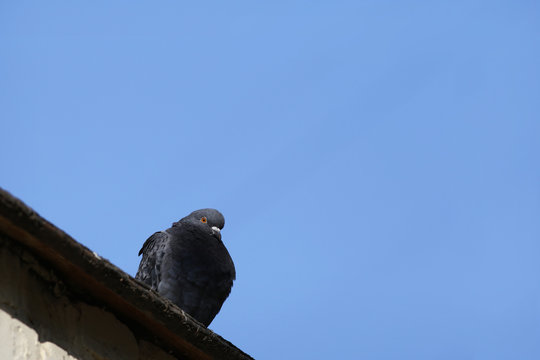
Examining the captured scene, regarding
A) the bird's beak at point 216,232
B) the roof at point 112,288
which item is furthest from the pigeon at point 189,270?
the roof at point 112,288

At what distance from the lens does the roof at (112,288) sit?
432cm

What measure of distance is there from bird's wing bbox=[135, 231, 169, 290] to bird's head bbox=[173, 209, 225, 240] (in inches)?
24.6

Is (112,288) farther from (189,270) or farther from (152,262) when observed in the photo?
(152,262)

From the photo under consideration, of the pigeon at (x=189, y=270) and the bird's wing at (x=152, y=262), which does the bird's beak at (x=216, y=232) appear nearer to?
the pigeon at (x=189, y=270)

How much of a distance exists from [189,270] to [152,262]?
15.5 inches

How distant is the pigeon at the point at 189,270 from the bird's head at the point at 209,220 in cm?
34

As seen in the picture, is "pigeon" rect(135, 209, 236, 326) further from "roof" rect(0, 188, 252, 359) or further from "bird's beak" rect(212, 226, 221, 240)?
"roof" rect(0, 188, 252, 359)

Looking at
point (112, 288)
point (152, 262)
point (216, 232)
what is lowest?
point (112, 288)

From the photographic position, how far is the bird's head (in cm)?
895

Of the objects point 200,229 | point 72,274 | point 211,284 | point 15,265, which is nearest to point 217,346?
point 72,274

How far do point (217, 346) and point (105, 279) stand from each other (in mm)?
991

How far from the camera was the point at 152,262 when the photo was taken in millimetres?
8227

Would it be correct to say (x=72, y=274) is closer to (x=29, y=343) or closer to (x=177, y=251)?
(x=29, y=343)

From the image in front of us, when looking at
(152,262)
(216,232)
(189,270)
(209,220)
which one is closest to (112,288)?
(189,270)
